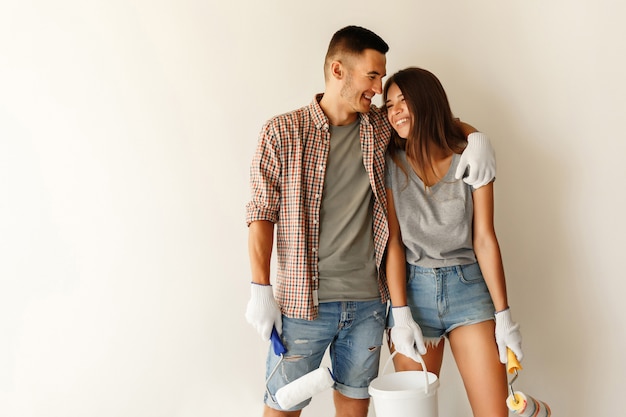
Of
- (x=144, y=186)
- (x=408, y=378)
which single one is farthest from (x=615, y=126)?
(x=144, y=186)

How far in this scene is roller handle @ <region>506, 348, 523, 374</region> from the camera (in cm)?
207

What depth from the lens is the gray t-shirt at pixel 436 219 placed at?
2.19 m

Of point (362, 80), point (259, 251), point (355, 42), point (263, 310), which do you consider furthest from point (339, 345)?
point (355, 42)

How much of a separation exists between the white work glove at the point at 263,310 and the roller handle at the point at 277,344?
24mm

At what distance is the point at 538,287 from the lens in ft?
8.11

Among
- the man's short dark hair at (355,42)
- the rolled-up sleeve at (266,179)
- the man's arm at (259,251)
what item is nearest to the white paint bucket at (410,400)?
the man's arm at (259,251)

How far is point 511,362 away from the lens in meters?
2.08

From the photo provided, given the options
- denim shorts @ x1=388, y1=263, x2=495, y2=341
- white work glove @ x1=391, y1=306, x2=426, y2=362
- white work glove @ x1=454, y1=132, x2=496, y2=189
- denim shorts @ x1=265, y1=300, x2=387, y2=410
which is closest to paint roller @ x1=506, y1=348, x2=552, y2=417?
denim shorts @ x1=388, y1=263, x2=495, y2=341

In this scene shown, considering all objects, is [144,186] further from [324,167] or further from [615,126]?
[615,126]

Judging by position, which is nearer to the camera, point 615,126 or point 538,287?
point 615,126

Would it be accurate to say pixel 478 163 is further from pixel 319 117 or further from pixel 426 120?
pixel 319 117

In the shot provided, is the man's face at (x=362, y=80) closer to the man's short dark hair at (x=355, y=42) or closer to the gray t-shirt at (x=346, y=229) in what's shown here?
the man's short dark hair at (x=355, y=42)

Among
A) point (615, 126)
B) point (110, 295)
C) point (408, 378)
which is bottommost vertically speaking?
point (408, 378)

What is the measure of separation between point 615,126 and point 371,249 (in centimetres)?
96
